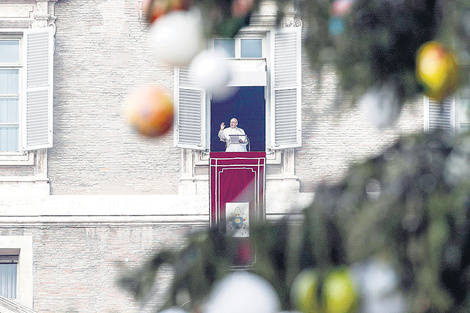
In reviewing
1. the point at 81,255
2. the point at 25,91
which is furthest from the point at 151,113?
the point at 25,91

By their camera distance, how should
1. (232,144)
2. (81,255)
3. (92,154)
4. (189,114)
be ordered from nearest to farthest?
(81,255) → (92,154) → (189,114) → (232,144)

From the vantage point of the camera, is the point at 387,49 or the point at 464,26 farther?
the point at 387,49

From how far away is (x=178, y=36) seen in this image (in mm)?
1972

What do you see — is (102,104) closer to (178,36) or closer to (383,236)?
(178,36)

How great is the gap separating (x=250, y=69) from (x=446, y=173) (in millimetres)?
10426

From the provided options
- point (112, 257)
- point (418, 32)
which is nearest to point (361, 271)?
point (418, 32)

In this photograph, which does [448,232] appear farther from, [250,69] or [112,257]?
[250,69]

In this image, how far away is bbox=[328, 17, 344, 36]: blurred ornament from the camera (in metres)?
1.99

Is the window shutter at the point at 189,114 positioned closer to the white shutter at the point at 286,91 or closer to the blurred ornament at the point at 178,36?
the white shutter at the point at 286,91

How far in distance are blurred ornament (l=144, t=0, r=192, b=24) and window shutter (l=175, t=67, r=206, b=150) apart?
9.27m

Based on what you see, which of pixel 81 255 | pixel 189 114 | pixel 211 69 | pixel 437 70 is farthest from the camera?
pixel 189 114

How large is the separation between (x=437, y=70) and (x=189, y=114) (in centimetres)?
984

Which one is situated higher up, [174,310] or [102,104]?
[102,104]

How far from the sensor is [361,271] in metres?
1.70
